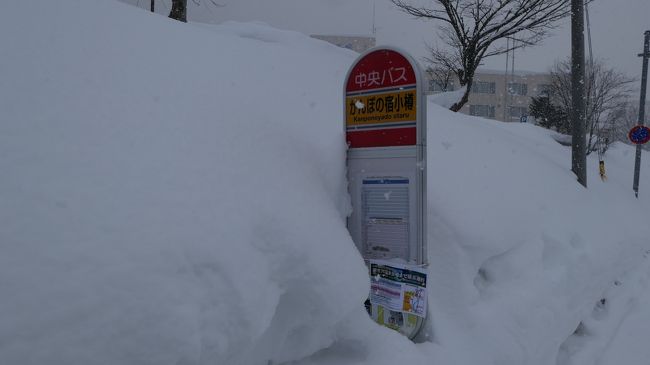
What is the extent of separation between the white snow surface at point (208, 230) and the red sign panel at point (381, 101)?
285 millimetres

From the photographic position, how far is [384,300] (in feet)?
10.1

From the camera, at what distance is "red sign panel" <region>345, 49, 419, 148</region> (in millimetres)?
2943

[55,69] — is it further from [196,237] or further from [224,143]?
[196,237]

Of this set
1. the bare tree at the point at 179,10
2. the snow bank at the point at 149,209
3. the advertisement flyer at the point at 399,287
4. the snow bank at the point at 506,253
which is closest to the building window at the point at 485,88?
the snow bank at the point at 506,253

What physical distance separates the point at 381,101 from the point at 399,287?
1273 millimetres

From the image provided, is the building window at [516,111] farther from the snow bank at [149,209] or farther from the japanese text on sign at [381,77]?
the snow bank at [149,209]

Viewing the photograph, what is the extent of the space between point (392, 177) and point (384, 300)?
854mm

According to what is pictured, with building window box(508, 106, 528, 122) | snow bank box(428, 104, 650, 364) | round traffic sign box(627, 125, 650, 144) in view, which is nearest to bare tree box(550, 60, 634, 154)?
round traffic sign box(627, 125, 650, 144)

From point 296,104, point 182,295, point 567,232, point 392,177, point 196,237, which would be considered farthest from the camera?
point 567,232

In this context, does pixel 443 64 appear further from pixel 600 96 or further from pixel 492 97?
pixel 492 97

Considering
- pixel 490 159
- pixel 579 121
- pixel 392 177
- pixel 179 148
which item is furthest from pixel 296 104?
pixel 579 121

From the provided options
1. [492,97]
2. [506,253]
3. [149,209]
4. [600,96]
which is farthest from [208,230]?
[492,97]

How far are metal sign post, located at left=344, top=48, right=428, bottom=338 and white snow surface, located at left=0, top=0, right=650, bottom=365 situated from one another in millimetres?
192

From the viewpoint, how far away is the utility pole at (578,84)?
26.0ft
